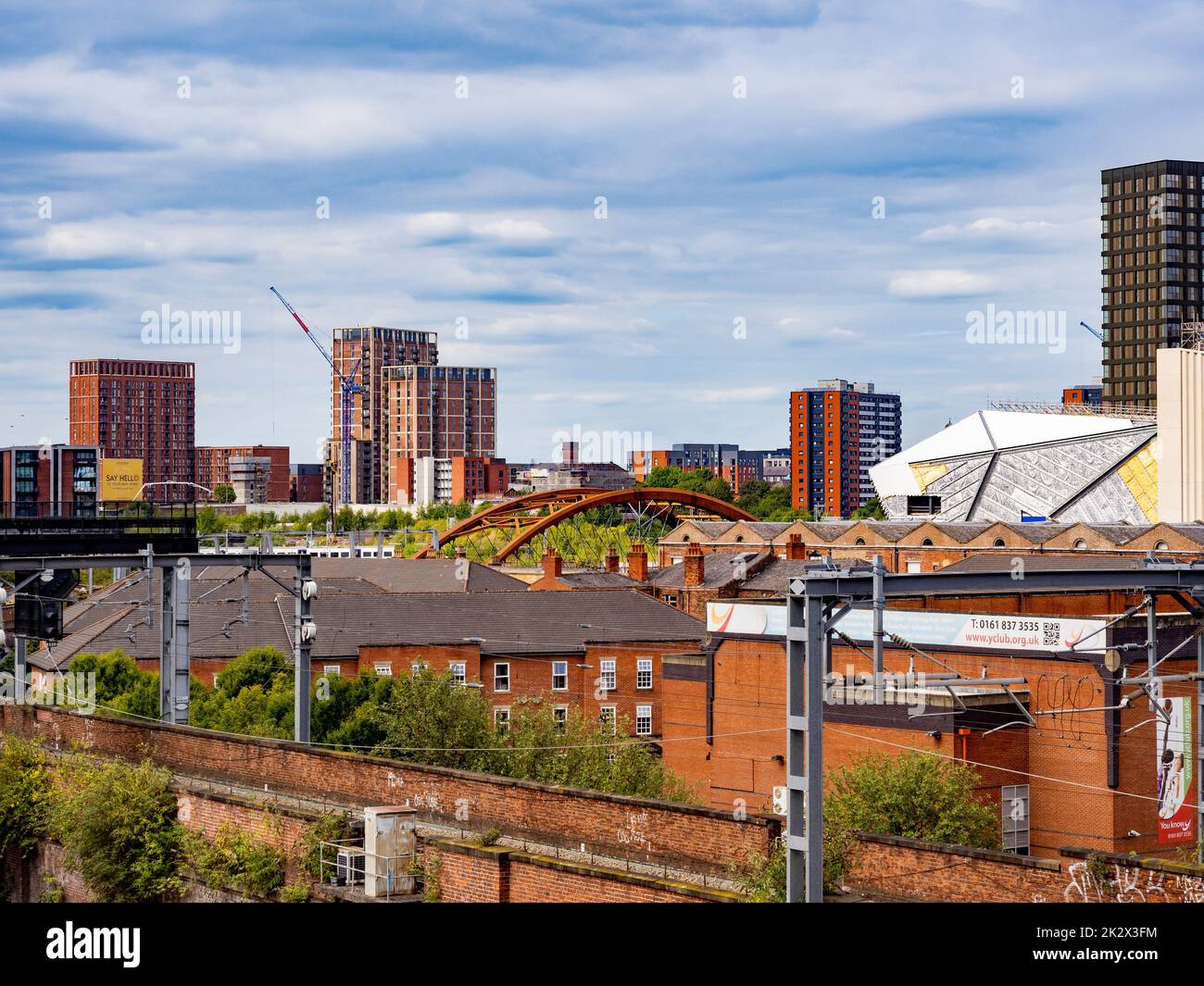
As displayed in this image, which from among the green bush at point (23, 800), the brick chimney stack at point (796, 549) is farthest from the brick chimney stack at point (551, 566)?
the green bush at point (23, 800)

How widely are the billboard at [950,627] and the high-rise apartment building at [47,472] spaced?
14125cm

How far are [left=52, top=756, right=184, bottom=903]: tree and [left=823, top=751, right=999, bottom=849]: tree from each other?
14.0m

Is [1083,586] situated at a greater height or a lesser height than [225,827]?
greater

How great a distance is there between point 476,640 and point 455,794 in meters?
35.8

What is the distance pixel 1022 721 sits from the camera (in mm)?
36719

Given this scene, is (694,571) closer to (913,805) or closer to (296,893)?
(913,805)

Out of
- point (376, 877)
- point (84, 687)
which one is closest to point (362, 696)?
point (84, 687)

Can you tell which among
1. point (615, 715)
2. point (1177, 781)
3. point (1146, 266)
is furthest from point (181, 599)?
point (1146, 266)

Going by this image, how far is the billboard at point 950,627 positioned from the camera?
131 feet

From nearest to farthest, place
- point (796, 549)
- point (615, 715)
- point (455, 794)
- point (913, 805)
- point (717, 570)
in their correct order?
1. point (455, 794)
2. point (913, 805)
3. point (615, 715)
4. point (717, 570)
5. point (796, 549)

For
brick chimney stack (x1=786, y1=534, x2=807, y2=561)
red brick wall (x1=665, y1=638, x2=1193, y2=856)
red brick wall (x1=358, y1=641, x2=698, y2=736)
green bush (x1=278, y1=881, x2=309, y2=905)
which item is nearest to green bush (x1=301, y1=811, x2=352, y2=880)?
green bush (x1=278, y1=881, x2=309, y2=905)
